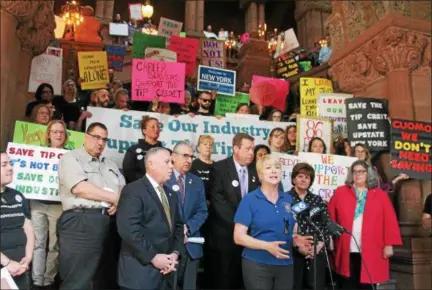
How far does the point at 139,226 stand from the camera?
287 cm

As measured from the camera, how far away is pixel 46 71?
251 inches

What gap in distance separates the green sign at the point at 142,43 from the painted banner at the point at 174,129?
7.66 feet

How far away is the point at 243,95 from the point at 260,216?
475 centimetres

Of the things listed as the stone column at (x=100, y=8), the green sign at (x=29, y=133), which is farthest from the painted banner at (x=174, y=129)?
the stone column at (x=100, y=8)

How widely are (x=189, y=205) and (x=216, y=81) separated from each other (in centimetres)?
408

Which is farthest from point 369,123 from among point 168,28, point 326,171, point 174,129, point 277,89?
point 168,28

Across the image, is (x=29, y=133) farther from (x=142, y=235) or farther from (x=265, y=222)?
(x=265, y=222)

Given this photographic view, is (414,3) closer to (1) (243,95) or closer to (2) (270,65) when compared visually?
(1) (243,95)

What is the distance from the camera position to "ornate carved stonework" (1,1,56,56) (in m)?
5.01

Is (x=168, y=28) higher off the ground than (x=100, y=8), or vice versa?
(x=100, y=8)

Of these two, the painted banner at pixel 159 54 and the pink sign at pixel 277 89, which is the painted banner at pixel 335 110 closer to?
the pink sign at pixel 277 89

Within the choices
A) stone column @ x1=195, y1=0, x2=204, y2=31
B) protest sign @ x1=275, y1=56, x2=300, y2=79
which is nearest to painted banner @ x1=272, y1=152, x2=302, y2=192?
protest sign @ x1=275, y1=56, x2=300, y2=79

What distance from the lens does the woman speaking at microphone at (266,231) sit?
318 cm

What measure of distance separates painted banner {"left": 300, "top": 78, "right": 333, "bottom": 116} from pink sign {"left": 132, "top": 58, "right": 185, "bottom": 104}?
2289 millimetres
